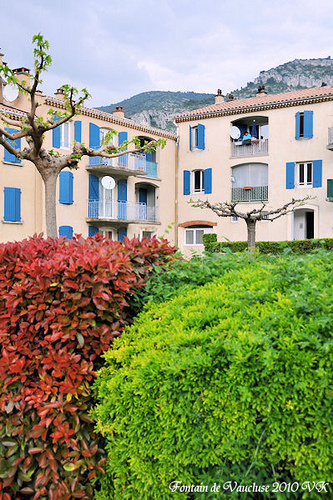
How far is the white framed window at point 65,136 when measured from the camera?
23.4 m

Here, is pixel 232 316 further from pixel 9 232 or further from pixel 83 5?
pixel 9 232

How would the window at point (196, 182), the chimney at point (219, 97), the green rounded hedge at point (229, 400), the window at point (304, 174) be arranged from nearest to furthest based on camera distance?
the green rounded hedge at point (229, 400) < the window at point (304, 174) < the window at point (196, 182) < the chimney at point (219, 97)

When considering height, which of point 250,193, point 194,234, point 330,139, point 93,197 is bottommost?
point 194,234

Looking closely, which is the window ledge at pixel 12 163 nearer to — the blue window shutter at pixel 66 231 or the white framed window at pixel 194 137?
the blue window shutter at pixel 66 231

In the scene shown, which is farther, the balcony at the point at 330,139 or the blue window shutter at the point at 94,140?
the balcony at the point at 330,139

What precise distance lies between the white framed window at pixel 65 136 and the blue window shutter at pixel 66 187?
64.7 inches

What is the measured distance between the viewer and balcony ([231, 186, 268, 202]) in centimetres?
2772

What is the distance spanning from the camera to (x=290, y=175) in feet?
87.0

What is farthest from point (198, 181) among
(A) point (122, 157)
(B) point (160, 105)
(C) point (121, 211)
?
(B) point (160, 105)

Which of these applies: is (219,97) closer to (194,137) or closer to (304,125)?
(194,137)

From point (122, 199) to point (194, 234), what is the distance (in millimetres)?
5655

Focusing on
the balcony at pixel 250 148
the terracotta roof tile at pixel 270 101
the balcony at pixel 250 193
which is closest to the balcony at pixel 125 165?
the terracotta roof tile at pixel 270 101

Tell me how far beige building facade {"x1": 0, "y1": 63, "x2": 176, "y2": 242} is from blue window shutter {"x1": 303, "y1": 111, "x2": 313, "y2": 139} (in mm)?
Answer: 8989

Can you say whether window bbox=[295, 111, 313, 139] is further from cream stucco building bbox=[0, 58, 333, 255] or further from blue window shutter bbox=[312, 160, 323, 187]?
blue window shutter bbox=[312, 160, 323, 187]
